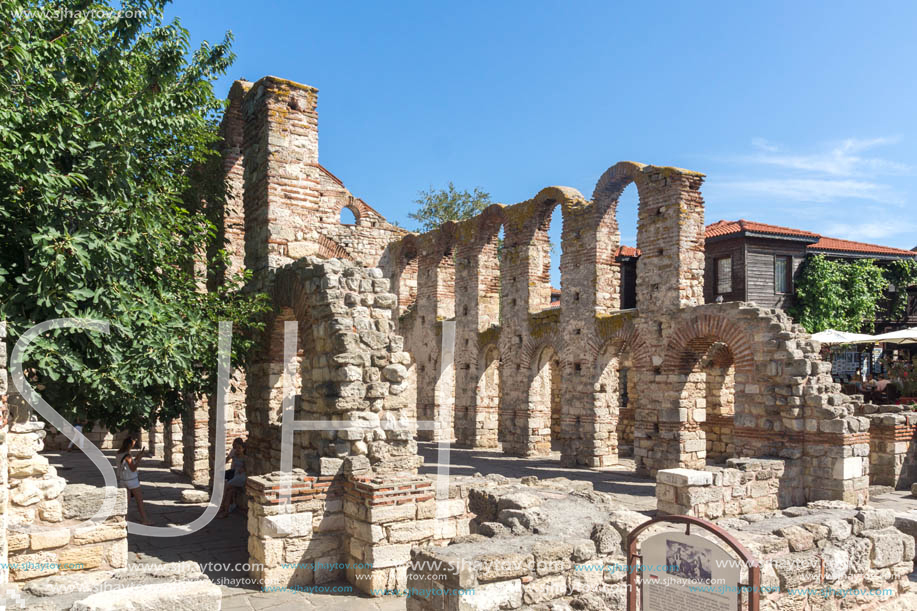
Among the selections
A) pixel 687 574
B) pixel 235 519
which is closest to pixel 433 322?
pixel 235 519

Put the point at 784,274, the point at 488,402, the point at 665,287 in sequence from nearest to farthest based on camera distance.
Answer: the point at 665,287, the point at 488,402, the point at 784,274

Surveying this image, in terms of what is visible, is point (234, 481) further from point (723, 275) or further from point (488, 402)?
point (723, 275)

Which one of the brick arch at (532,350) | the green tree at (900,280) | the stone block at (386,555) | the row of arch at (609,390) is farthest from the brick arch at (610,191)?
the green tree at (900,280)

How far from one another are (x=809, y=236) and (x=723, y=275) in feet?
12.3

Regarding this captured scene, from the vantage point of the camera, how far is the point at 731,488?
9.29m

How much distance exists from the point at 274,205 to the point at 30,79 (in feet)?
12.0

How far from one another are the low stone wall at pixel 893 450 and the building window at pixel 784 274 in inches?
566

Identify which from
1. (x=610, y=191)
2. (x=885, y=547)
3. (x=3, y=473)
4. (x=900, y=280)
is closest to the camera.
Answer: (x=3, y=473)

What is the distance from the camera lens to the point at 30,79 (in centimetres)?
624

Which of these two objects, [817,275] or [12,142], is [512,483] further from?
[817,275]

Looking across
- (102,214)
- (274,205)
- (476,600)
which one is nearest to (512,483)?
(476,600)

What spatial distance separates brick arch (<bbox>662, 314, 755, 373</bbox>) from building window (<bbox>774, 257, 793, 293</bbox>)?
1529 cm

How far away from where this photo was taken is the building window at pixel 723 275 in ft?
86.8

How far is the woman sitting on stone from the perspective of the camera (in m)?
9.55
